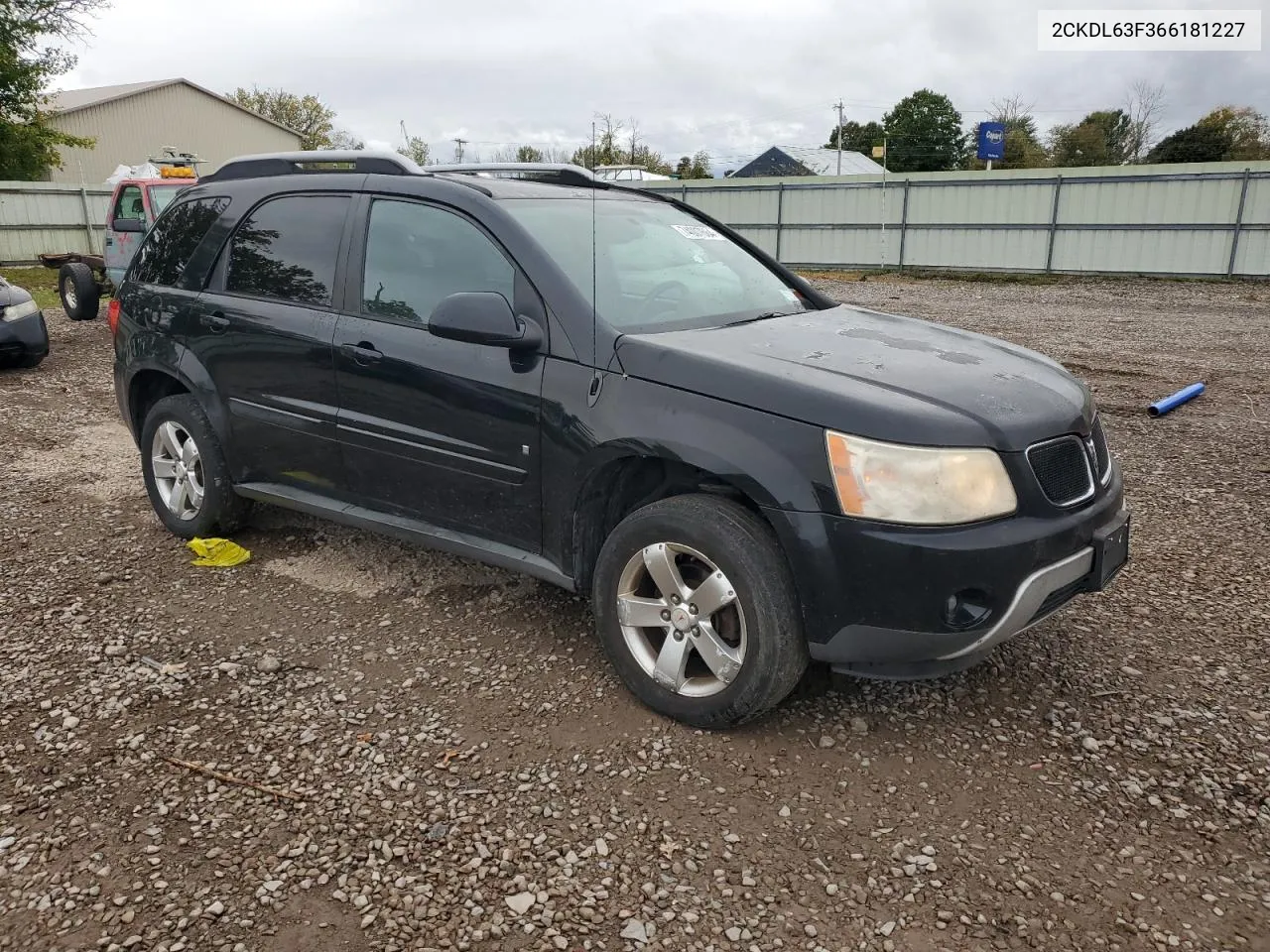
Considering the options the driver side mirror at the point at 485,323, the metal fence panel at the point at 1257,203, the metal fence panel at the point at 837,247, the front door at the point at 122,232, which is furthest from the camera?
the metal fence panel at the point at 837,247

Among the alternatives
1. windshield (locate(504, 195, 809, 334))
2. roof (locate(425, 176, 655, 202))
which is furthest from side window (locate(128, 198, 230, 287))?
windshield (locate(504, 195, 809, 334))

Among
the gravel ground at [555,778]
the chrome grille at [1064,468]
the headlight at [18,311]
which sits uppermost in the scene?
the chrome grille at [1064,468]

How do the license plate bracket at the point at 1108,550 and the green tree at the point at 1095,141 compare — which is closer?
the license plate bracket at the point at 1108,550

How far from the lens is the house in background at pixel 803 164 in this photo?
162ft

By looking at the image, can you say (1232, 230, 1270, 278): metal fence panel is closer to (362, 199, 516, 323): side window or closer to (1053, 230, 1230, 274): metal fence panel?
(1053, 230, 1230, 274): metal fence panel

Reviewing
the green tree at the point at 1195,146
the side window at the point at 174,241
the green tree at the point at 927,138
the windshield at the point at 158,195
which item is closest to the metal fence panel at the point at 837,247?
the windshield at the point at 158,195

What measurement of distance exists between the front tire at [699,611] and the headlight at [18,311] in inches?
357

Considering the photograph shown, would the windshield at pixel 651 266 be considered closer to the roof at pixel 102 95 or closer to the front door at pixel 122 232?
the front door at pixel 122 232

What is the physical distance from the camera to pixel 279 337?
4105 millimetres

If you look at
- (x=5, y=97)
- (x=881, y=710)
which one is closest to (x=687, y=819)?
(x=881, y=710)

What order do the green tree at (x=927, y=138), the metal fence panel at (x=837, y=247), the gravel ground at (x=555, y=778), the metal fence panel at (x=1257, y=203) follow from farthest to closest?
the green tree at (x=927, y=138) → the metal fence panel at (x=837, y=247) → the metal fence panel at (x=1257, y=203) → the gravel ground at (x=555, y=778)

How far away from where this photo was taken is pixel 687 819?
8.83 ft

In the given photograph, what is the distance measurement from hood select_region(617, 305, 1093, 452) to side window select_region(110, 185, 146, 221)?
38.0 feet

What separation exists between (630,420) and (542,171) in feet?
5.94
